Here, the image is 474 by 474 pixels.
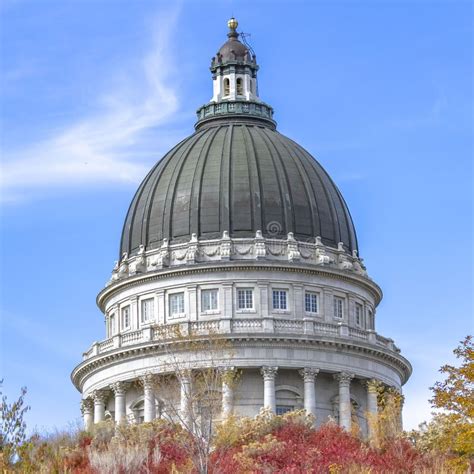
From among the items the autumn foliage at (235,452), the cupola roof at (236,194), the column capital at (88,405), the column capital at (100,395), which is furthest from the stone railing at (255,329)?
the autumn foliage at (235,452)

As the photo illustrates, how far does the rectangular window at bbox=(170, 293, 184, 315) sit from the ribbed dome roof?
152 inches

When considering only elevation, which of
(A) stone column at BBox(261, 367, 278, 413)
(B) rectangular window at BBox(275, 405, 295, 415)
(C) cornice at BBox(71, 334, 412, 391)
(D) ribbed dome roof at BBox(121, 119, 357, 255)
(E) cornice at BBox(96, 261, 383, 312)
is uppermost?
(D) ribbed dome roof at BBox(121, 119, 357, 255)

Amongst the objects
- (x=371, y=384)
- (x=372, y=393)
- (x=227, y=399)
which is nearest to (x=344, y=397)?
(x=371, y=384)

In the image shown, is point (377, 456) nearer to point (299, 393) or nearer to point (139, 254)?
point (299, 393)

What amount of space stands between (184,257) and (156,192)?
617 centimetres

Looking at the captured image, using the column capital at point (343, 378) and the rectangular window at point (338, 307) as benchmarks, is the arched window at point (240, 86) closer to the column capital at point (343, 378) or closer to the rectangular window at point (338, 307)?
the rectangular window at point (338, 307)

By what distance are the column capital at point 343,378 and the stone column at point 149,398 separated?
11005 millimetres

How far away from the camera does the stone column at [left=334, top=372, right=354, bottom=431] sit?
314 ft

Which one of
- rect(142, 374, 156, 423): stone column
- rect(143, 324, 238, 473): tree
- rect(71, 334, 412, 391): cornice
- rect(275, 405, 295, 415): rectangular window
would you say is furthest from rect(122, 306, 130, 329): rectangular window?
rect(275, 405, 295, 415): rectangular window

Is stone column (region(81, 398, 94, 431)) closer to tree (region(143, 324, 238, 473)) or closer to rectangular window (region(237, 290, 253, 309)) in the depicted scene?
tree (region(143, 324, 238, 473))

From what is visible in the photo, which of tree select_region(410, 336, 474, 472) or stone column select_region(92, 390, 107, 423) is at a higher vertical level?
stone column select_region(92, 390, 107, 423)

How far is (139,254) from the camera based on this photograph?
103 meters

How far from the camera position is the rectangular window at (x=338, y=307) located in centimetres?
10075

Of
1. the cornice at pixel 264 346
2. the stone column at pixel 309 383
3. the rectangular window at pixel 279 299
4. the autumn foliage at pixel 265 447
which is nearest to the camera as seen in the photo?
the autumn foliage at pixel 265 447
